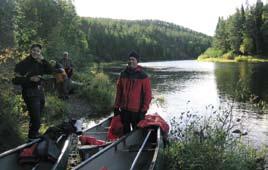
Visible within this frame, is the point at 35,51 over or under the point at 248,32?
under

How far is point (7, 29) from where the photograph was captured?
36.7 ft

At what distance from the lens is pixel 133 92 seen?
8.64m

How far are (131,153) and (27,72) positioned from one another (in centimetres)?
269

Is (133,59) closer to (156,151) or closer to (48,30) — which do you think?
(156,151)

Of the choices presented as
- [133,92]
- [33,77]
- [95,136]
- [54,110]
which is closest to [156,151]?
[133,92]

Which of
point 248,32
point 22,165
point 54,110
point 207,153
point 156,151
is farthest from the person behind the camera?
point 248,32

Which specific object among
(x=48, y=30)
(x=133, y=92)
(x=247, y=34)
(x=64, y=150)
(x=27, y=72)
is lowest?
(x=64, y=150)

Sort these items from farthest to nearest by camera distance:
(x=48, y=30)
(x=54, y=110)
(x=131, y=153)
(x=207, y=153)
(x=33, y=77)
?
(x=48, y=30), (x=54, y=110), (x=131, y=153), (x=33, y=77), (x=207, y=153)

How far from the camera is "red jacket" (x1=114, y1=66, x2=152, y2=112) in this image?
8.58m

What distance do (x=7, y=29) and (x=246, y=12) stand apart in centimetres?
9262

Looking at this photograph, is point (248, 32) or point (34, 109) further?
point (248, 32)

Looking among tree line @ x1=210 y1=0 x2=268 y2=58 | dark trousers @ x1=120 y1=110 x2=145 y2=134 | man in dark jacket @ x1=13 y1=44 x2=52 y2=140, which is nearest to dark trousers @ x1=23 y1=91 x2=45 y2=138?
man in dark jacket @ x1=13 y1=44 x2=52 y2=140

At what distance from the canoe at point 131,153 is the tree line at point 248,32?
78688 millimetres

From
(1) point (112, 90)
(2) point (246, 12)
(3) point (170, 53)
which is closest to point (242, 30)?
(2) point (246, 12)
